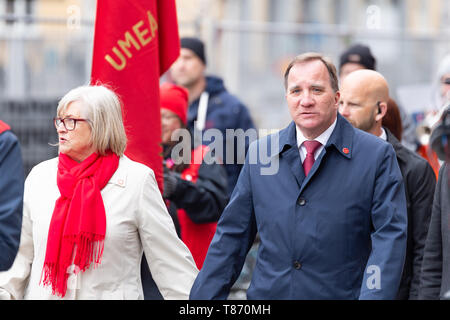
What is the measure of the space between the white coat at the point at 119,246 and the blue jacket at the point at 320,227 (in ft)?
1.39

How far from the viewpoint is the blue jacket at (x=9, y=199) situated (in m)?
4.99

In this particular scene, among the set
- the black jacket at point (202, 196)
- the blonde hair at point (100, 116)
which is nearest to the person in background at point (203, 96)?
the black jacket at point (202, 196)

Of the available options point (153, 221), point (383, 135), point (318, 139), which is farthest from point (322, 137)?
point (383, 135)

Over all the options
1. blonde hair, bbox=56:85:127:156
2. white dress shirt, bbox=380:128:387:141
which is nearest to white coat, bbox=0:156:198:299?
blonde hair, bbox=56:85:127:156

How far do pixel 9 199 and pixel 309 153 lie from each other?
4.94 feet

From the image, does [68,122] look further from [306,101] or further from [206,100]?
[206,100]

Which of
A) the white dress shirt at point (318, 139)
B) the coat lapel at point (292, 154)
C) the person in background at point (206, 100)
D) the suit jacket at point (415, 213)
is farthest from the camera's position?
the person in background at point (206, 100)

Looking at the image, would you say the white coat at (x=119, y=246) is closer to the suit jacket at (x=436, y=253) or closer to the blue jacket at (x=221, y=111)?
the suit jacket at (x=436, y=253)

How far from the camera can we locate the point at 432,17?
25.0m

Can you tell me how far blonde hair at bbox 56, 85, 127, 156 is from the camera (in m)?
5.68

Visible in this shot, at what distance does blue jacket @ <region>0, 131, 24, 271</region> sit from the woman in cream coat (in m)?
0.47

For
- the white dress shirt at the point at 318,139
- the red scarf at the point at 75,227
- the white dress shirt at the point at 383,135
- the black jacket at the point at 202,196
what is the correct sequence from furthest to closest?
the black jacket at the point at 202,196 < the white dress shirt at the point at 383,135 < the red scarf at the point at 75,227 < the white dress shirt at the point at 318,139

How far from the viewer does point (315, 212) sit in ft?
16.7

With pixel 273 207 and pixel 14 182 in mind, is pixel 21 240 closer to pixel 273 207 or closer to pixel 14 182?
pixel 14 182
